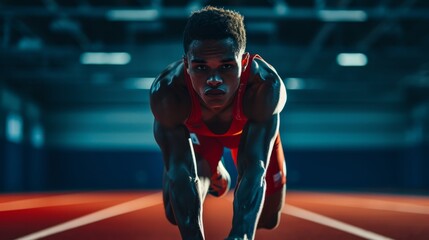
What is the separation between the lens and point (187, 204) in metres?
2.87

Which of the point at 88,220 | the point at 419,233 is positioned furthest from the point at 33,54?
the point at 419,233

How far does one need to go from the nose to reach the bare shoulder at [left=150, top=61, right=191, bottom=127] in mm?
423

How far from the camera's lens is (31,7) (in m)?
13.6

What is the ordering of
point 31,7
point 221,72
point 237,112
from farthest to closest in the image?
point 31,7 → point 237,112 → point 221,72

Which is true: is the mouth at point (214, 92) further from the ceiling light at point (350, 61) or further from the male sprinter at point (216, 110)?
the ceiling light at point (350, 61)

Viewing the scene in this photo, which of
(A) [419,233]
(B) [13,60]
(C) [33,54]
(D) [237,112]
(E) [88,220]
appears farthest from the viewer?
(B) [13,60]

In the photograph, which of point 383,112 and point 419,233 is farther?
point 383,112

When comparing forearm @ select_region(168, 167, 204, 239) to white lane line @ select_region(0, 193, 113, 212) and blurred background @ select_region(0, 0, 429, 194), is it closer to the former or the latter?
white lane line @ select_region(0, 193, 113, 212)

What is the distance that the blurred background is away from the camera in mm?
13828

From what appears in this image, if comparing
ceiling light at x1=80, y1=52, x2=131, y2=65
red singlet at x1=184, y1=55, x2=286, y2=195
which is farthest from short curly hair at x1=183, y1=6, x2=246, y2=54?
ceiling light at x1=80, y1=52, x2=131, y2=65

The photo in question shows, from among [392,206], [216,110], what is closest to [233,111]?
Answer: [216,110]

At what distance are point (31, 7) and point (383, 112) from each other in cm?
1806

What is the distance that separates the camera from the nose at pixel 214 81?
9.02ft

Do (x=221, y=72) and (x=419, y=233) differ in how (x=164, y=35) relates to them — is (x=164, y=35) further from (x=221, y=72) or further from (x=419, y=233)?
(x=221, y=72)
